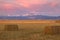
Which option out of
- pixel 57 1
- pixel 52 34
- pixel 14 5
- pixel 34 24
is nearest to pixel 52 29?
pixel 52 34

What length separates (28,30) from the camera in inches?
109

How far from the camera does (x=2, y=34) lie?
8.81ft

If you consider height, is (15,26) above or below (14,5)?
below

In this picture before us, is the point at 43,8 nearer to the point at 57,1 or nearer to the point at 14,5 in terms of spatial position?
the point at 57,1

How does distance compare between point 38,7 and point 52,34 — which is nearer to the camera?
point 52,34

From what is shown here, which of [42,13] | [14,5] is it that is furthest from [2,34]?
[42,13]

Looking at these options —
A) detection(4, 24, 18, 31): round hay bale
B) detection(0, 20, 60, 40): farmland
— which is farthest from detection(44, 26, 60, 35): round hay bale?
detection(4, 24, 18, 31): round hay bale

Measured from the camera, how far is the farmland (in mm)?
2686

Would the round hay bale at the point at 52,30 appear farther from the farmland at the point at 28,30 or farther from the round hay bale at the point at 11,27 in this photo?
the round hay bale at the point at 11,27

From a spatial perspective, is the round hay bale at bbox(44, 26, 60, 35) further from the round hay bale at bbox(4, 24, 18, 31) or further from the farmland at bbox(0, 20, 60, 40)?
the round hay bale at bbox(4, 24, 18, 31)

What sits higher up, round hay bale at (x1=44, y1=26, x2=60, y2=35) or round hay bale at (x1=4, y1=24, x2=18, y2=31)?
round hay bale at (x1=4, y1=24, x2=18, y2=31)

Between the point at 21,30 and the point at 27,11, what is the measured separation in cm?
35

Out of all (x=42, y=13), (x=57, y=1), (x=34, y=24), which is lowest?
(x=34, y=24)

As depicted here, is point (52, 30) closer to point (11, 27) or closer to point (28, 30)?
point (28, 30)
